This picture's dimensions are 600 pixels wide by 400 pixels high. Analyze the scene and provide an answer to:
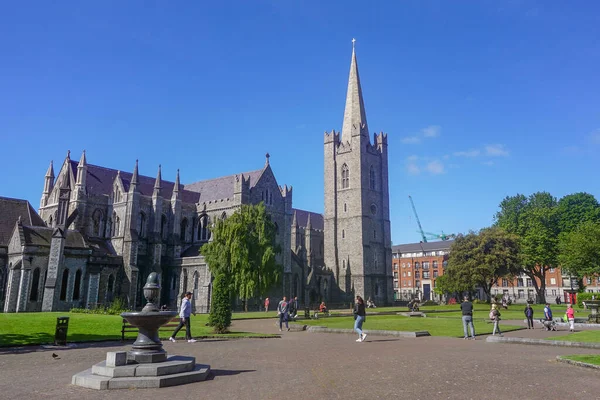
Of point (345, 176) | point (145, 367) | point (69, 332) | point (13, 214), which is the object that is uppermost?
point (345, 176)

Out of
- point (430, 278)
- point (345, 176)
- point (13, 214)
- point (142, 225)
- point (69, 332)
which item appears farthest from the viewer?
point (430, 278)

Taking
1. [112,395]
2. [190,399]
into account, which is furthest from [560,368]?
[112,395]

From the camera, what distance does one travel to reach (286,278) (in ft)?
203

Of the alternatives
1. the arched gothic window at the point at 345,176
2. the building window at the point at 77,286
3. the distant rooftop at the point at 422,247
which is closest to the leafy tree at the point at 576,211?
the arched gothic window at the point at 345,176

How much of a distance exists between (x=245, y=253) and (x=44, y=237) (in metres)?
20.1

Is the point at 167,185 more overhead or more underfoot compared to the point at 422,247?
more overhead

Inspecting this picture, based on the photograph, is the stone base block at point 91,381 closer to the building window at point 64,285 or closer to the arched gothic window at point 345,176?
the building window at point 64,285

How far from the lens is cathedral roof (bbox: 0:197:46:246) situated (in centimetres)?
4603

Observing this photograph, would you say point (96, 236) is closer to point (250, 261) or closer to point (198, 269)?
point (198, 269)

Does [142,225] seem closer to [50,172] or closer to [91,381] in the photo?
[50,172]

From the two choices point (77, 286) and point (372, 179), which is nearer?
point (77, 286)

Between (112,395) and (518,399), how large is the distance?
8.44 m

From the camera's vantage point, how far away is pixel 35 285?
Result: 142 ft

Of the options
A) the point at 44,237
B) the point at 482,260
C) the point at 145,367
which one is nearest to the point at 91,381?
the point at 145,367
